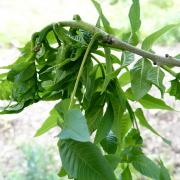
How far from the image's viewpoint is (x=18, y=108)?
506mm

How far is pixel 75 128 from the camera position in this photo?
0.38 metres

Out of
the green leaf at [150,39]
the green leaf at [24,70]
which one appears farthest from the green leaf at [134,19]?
the green leaf at [24,70]

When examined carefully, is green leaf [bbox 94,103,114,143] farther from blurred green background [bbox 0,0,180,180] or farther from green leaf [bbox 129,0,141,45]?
blurred green background [bbox 0,0,180,180]

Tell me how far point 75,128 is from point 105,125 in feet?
0.38

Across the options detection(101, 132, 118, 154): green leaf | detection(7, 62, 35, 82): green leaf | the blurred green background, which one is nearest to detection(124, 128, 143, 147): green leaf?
detection(101, 132, 118, 154): green leaf

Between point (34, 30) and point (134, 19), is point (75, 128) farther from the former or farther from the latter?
point (34, 30)

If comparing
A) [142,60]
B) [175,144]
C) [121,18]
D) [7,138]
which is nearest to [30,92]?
[142,60]

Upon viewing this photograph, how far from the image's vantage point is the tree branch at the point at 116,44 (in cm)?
49

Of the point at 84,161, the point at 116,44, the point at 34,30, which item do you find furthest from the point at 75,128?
the point at 34,30

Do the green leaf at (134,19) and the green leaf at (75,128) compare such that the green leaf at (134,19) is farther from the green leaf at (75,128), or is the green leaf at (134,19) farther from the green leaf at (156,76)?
the green leaf at (75,128)

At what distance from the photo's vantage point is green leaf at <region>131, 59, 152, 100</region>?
1.63 ft

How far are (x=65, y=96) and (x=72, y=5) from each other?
3480 mm

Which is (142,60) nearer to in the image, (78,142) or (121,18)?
(78,142)

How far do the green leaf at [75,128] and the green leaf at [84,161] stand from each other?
0.02m
